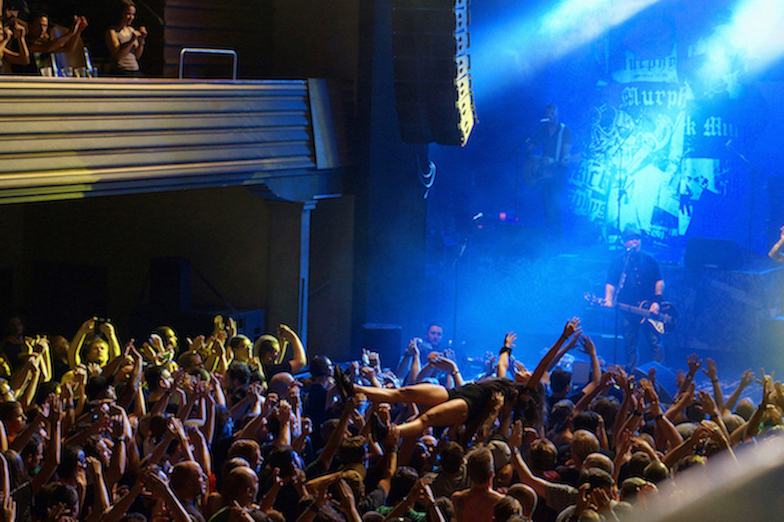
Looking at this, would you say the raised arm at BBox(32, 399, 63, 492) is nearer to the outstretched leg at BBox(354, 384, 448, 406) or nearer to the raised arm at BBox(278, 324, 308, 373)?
the outstretched leg at BBox(354, 384, 448, 406)

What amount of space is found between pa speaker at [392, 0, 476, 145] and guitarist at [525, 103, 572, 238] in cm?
371

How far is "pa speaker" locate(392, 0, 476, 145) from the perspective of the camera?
30.7ft

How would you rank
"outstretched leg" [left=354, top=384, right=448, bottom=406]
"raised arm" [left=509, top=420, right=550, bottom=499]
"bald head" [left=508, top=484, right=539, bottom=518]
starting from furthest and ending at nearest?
"outstretched leg" [left=354, top=384, right=448, bottom=406] → "raised arm" [left=509, top=420, right=550, bottom=499] → "bald head" [left=508, top=484, right=539, bottom=518]

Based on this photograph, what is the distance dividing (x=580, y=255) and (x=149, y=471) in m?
11.7

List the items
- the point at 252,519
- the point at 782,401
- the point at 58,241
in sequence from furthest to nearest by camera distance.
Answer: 1. the point at 58,241
2. the point at 782,401
3. the point at 252,519

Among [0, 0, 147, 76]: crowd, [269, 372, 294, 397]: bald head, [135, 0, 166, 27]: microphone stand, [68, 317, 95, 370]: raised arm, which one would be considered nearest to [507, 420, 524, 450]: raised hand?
[269, 372, 294, 397]: bald head

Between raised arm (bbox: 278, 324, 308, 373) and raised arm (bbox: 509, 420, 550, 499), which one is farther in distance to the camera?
raised arm (bbox: 278, 324, 308, 373)

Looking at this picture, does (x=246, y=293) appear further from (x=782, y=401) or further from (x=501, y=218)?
(x=782, y=401)

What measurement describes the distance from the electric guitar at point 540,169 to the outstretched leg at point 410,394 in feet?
32.0

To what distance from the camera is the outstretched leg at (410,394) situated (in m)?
4.49

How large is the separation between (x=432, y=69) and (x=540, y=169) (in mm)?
4870

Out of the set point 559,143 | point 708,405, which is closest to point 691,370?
point 708,405

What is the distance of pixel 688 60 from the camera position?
13898 mm

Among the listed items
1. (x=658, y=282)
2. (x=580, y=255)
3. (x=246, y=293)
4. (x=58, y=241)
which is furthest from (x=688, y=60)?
(x=58, y=241)
